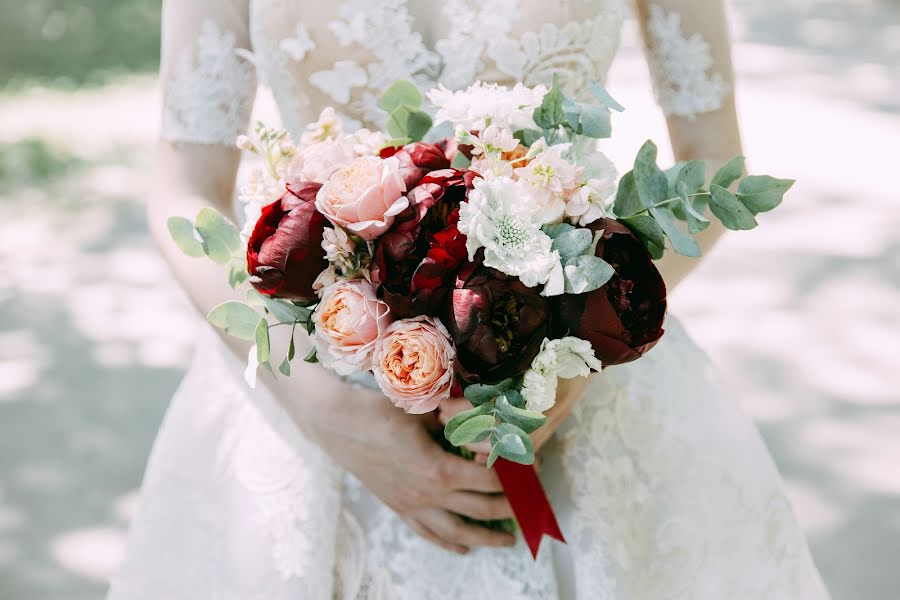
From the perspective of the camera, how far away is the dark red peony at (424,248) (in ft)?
2.90

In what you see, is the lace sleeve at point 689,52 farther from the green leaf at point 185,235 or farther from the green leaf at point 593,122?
the green leaf at point 185,235

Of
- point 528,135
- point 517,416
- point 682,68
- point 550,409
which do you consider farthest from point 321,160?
point 682,68

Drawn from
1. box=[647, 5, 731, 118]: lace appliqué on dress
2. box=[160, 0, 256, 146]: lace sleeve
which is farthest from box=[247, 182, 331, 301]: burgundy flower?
box=[647, 5, 731, 118]: lace appliqué on dress

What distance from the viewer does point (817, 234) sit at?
4.04 meters

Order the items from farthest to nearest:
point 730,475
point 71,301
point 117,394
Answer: point 71,301, point 117,394, point 730,475

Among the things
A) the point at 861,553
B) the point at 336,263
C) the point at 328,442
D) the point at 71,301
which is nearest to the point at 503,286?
the point at 336,263

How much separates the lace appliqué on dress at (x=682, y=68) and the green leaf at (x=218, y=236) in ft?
2.19

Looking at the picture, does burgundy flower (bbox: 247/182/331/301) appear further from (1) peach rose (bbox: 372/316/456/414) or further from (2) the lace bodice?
(2) the lace bodice

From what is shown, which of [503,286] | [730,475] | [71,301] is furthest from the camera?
[71,301]

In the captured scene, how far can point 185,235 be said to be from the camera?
105cm

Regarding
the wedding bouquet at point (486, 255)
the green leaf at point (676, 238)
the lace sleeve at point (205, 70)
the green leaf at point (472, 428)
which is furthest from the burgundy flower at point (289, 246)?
the lace sleeve at point (205, 70)

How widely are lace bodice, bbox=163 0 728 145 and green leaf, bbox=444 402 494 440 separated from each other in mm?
579

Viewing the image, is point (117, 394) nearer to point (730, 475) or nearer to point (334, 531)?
point (334, 531)

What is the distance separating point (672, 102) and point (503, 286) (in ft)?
2.08
